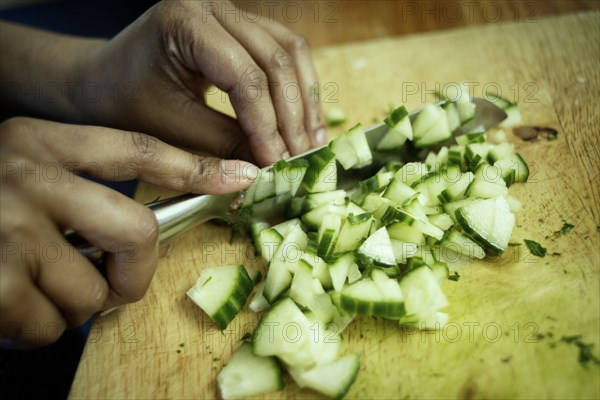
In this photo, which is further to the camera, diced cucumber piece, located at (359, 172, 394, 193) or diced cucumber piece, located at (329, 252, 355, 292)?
diced cucumber piece, located at (359, 172, 394, 193)

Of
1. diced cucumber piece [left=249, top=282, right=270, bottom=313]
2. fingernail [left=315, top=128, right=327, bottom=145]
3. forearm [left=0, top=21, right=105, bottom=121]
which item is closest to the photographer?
diced cucumber piece [left=249, top=282, right=270, bottom=313]

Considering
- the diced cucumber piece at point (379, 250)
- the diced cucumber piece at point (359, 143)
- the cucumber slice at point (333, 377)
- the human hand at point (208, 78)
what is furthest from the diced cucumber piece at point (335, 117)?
the cucumber slice at point (333, 377)

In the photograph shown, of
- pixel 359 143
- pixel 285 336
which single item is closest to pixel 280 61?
pixel 359 143

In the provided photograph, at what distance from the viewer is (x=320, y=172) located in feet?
5.33

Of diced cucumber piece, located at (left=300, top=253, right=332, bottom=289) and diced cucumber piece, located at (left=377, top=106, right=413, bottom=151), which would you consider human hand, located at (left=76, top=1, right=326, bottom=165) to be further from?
diced cucumber piece, located at (left=300, top=253, right=332, bottom=289)

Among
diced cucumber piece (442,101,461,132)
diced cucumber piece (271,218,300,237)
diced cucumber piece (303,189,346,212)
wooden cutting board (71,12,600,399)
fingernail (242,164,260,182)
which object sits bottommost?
wooden cutting board (71,12,600,399)

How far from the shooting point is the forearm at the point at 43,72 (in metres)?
2.07

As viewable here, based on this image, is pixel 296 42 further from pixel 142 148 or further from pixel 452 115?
pixel 142 148

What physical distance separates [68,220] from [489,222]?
3.61ft

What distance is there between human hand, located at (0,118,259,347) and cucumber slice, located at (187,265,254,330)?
16 centimetres

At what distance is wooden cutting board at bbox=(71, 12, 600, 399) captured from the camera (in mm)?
1302

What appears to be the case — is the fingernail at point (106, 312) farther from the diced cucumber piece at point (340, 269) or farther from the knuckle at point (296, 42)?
the knuckle at point (296, 42)

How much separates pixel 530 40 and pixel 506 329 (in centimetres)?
138

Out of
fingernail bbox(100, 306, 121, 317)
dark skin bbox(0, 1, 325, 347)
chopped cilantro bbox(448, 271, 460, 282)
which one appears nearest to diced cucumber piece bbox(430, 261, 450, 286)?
chopped cilantro bbox(448, 271, 460, 282)
